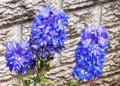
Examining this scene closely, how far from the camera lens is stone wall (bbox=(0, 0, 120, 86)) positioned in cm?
257

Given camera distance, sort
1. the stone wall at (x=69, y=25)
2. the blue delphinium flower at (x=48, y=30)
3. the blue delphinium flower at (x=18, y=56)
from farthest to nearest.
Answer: the stone wall at (x=69, y=25)
the blue delphinium flower at (x=18, y=56)
the blue delphinium flower at (x=48, y=30)

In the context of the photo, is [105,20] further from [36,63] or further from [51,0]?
[36,63]

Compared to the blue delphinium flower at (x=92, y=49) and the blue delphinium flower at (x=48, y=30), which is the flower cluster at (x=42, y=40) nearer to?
the blue delphinium flower at (x=48, y=30)

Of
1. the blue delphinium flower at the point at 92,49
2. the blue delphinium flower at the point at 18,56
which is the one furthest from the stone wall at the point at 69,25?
the blue delphinium flower at the point at 92,49

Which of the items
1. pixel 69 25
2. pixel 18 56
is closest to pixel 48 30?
pixel 18 56

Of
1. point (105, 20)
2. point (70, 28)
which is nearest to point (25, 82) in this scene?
point (70, 28)

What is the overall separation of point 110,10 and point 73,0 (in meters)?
0.35

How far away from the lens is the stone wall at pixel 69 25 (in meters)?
2.57

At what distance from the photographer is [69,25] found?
2.83 m

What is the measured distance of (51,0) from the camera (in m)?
2.66

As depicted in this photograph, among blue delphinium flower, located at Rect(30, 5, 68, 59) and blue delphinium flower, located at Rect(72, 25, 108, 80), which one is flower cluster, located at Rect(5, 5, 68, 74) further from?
blue delphinium flower, located at Rect(72, 25, 108, 80)

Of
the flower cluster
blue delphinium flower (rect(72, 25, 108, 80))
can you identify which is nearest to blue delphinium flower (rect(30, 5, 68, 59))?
the flower cluster

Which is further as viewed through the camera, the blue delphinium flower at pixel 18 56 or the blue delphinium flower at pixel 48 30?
the blue delphinium flower at pixel 18 56

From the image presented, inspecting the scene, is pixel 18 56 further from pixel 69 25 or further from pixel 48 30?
pixel 69 25
